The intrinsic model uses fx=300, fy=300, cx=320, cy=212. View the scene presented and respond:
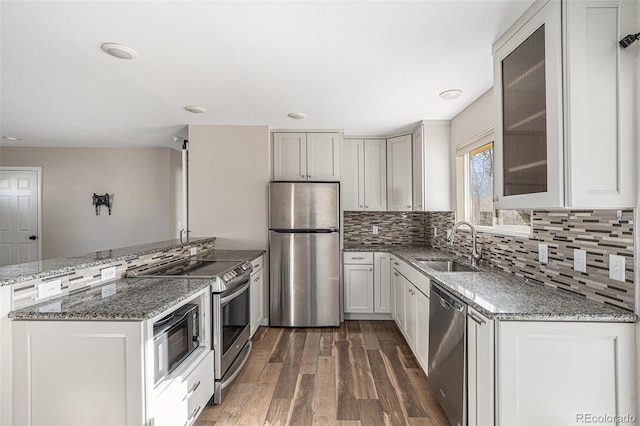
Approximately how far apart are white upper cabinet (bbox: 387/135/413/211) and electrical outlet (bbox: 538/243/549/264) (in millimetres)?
1858

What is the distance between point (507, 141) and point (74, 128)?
4.67 meters

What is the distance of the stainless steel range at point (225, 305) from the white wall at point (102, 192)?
2710mm

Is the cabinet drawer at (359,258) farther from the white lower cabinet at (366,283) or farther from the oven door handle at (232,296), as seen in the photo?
the oven door handle at (232,296)

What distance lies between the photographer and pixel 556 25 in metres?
1.32

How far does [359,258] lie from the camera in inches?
144

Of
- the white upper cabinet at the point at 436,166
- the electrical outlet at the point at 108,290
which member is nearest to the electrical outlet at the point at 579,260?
the white upper cabinet at the point at 436,166

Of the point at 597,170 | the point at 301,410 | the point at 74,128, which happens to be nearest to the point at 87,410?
the point at 301,410

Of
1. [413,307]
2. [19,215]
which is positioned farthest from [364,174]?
[19,215]

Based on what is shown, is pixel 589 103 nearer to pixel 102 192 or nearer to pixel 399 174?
pixel 399 174

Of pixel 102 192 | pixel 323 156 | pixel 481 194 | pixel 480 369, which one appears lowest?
pixel 480 369

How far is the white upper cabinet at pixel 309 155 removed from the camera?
367 centimetres

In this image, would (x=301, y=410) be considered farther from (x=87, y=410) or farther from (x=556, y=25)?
(x=556, y=25)

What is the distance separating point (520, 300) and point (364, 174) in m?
2.65

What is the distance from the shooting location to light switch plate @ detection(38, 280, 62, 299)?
5.01 feet
